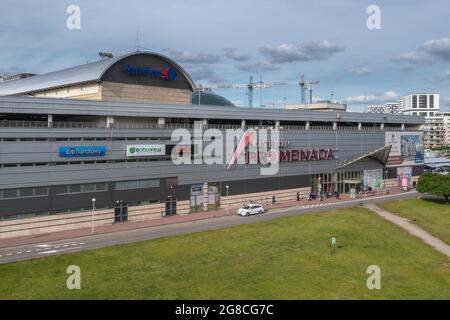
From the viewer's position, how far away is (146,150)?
6450cm

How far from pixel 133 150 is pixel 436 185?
5174 cm

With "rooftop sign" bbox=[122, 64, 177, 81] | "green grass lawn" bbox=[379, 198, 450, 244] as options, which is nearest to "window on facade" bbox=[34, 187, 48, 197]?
"rooftop sign" bbox=[122, 64, 177, 81]

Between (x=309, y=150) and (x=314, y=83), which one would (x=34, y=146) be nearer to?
(x=309, y=150)

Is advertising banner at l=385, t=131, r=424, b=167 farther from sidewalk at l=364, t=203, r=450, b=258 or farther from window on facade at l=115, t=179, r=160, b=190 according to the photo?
window on facade at l=115, t=179, r=160, b=190

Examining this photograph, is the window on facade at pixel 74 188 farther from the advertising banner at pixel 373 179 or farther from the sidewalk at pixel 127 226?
the advertising banner at pixel 373 179

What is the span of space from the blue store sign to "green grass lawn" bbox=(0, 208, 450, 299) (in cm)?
1642

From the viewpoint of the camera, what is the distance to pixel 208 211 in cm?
7219

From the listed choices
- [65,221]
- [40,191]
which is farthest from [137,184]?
[40,191]

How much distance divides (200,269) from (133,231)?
20413 millimetres

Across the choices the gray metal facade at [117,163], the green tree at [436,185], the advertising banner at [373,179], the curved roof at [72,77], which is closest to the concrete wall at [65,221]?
the gray metal facade at [117,163]

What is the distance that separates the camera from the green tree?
251 feet

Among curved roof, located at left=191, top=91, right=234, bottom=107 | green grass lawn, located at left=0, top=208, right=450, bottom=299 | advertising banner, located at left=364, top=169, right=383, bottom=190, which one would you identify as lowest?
green grass lawn, located at left=0, top=208, right=450, bottom=299

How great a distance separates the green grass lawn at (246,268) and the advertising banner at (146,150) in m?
16.6
